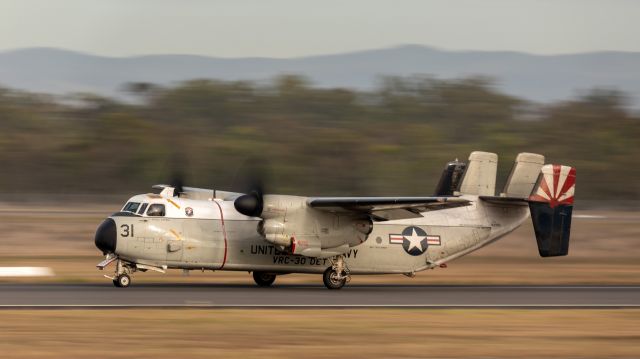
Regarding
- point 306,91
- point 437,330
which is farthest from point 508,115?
point 437,330

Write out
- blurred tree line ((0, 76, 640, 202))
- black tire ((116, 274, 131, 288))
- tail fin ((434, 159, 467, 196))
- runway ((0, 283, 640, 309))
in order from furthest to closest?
blurred tree line ((0, 76, 640, 202)), tail fin ((434, 159, 467, 196)), black tire ((116, 274, 131, 288)), runway ((0, 283, 640, 309))

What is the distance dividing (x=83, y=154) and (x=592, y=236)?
41844 millimetres

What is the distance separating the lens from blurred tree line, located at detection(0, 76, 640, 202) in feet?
223

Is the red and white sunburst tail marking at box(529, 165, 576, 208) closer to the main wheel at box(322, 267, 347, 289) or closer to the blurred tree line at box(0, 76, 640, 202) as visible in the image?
the main wheel at box(322, 267, 347, 289)

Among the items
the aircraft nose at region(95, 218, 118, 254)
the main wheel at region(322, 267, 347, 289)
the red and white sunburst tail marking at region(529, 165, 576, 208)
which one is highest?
the red and white sunburst tail marking at region(529, 165, 576, 208)

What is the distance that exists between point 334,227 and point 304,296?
8.45 ft

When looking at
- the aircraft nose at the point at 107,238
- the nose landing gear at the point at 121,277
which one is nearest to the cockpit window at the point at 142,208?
the aircraft nose at the point at 107,238

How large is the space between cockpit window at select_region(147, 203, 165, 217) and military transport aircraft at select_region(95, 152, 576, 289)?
1.0 inches

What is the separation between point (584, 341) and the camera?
52.4 feet

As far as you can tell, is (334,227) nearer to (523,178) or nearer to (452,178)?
(452,178)

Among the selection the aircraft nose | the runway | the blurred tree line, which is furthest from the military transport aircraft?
the blurred tree line

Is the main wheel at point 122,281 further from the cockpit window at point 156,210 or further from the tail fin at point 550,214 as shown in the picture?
the tail fin at point 550,214

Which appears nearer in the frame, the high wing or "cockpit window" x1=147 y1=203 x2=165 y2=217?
the high wing

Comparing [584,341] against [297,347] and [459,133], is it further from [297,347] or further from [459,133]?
[459,133]
